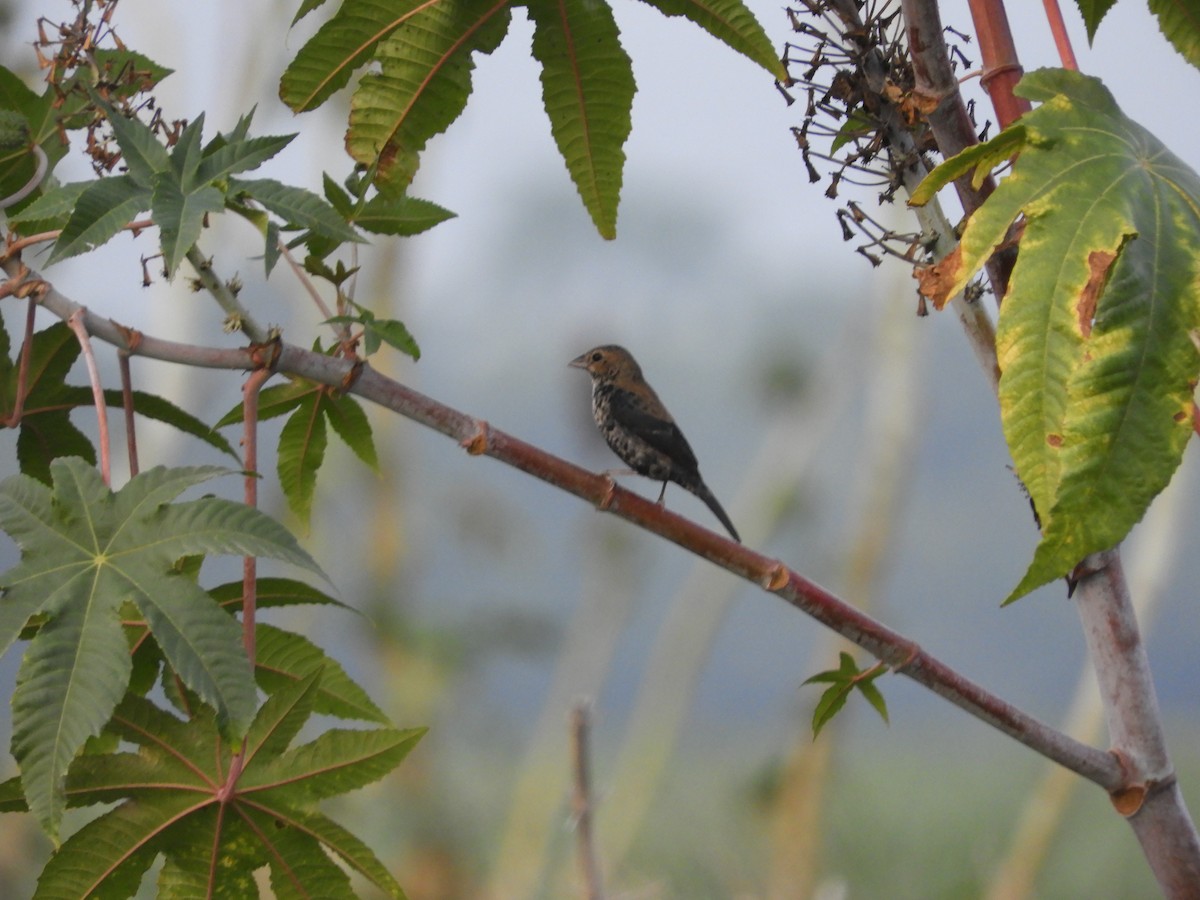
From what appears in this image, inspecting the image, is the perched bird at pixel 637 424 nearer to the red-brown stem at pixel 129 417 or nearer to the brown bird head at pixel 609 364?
the brown bird head at pixel 609 364

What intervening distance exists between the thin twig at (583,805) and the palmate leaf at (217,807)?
21cm

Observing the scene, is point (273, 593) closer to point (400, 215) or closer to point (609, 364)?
point (400, 215)

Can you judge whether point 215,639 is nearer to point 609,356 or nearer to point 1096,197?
point 1096,197

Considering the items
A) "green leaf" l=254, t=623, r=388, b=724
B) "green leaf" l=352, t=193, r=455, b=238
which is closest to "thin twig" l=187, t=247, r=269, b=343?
"green leaf" l=352, t=193, r=455, b=238

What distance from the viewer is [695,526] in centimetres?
76

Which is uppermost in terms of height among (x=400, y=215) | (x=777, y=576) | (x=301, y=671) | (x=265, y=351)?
(x=400, y=215)

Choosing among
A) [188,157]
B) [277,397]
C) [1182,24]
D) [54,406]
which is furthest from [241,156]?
[1182,24]

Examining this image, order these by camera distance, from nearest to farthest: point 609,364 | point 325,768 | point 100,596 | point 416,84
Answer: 1. point 100,596
2. point 325,768
3. point 416,84
4. point 609,364

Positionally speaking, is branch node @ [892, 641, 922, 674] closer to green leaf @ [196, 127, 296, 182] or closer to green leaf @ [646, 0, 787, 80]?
A: green leaf @ [646, 0, 787, 80]

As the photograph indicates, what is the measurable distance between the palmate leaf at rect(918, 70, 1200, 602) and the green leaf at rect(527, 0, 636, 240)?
33cm

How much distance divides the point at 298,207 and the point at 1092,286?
0.48 metres

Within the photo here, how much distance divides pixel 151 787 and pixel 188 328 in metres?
4.04

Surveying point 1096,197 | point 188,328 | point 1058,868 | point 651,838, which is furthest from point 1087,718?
point 1096,197

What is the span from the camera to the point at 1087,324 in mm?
589
